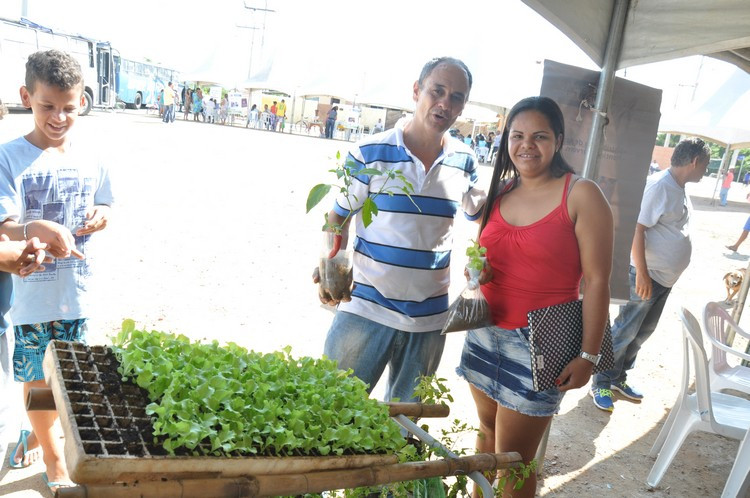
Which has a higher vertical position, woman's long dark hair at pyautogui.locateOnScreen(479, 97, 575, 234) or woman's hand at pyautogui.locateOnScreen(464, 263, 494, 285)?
woman's long dark hair at pyautogui.locateOnScreen(479, 97, 575, 234)

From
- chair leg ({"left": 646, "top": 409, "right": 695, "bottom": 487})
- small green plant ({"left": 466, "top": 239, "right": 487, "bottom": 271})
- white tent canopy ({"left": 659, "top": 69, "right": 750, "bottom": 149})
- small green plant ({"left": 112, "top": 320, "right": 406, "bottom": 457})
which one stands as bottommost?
chair leg ({"left": 646, "top": 409, "right": 695, "bottom": 487})

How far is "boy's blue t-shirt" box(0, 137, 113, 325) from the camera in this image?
224 cm

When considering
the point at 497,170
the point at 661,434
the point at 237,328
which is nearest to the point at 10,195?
the point at 497,170

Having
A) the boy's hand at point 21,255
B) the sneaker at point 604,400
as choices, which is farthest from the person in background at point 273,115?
the boy's hand at point 21,255

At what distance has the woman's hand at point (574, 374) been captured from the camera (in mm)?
2143

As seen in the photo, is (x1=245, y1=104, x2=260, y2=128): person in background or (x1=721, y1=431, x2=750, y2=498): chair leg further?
(x1=245, y1=104, x2=260, y2=128): person in background

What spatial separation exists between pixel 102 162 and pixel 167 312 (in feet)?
8.66

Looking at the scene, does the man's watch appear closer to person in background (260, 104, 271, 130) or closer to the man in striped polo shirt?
the man in striped polo shirt

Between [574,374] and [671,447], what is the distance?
1834 millimetres

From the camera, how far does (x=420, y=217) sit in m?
2.33

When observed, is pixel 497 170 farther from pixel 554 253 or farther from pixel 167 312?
pixel 167 312

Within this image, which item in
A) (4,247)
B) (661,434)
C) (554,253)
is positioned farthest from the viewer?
(661,434)

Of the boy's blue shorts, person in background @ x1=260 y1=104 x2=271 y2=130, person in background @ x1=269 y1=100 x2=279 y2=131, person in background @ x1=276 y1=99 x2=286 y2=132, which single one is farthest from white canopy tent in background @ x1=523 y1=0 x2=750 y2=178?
person in background @ x1=260 y1=104 x2=271 y2=130

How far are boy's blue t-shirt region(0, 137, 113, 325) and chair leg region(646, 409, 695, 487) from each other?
10.9 ft
